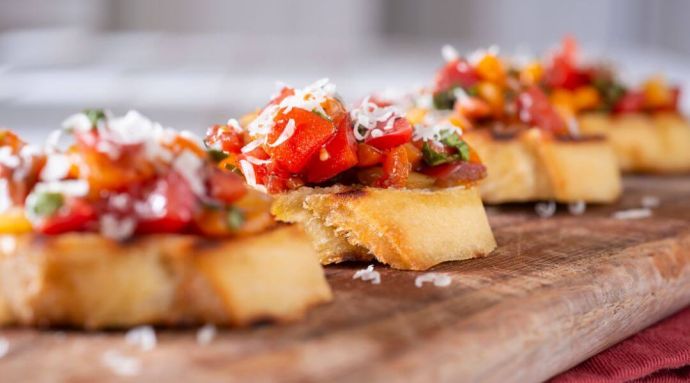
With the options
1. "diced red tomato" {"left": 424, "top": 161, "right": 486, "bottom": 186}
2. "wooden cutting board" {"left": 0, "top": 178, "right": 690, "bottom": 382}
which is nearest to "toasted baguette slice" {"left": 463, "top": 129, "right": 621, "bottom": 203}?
"wooden cutting board" {"left": 0, "top": 178, "right": 690, "bottom": 382}

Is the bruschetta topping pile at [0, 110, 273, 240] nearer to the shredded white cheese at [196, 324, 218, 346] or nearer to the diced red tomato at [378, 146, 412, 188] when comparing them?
the shredded white cheese at [196, 324, 218, 346]

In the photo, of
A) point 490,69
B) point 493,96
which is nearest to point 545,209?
point 493,96

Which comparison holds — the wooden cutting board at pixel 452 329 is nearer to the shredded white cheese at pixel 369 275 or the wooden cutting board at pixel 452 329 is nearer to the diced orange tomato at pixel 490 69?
the shredded white cheese at pixel 369 275

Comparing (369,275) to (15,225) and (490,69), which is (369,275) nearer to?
(15,225)

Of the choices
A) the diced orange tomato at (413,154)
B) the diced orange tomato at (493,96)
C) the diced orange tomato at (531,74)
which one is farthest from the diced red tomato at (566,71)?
the diced orange tomato at (413,154)

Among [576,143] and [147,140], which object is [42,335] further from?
[576,143]

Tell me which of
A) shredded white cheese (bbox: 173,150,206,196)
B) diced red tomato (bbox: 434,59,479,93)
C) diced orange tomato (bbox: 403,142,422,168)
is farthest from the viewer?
diced red tomato (bbox: 434,59,479,93)
